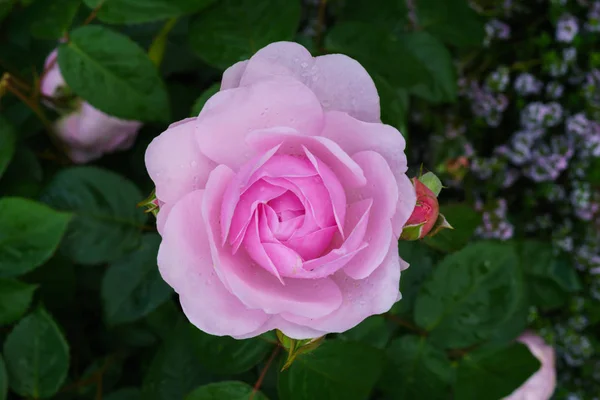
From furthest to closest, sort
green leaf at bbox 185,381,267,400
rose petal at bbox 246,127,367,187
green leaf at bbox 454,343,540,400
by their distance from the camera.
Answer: green leaf at bbox 454,343,540,400 → green leaf at bbox 185,381,267,400 → rose petal at bbox 246,127,367,187

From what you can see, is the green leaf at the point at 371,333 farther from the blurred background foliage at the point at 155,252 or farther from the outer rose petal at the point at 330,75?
the outer rose petal at the point at 330,75

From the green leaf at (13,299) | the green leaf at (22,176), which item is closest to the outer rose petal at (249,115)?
the green leaf at (13,299)

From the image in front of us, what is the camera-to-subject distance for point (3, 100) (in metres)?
0.91

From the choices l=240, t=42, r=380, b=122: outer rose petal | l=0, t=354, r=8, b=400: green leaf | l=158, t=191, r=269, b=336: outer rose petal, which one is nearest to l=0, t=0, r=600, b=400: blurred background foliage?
l=0, t=354, r=8, b=400: green leaf

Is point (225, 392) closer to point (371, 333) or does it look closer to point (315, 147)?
point (371, 333)

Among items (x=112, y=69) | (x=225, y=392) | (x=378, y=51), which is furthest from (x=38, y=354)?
(x=378, y=51)

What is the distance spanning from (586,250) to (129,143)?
1.00 meters

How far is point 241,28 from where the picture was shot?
0.73m

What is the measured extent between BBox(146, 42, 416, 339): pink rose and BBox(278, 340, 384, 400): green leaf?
253 mm

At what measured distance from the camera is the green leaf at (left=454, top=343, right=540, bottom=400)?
2.56 feet

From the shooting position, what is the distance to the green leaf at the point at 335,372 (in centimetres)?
68

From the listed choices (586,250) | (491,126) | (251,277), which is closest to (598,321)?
(586,250)

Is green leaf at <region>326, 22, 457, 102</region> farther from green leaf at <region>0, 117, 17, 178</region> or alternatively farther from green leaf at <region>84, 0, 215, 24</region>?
green leaf at <region>0, 117, 17, 178</region>

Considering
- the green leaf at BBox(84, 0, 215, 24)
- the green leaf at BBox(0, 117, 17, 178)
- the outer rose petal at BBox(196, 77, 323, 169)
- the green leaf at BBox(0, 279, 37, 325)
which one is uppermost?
the outer rose petal at BBox(196, 77, 323, 169)
